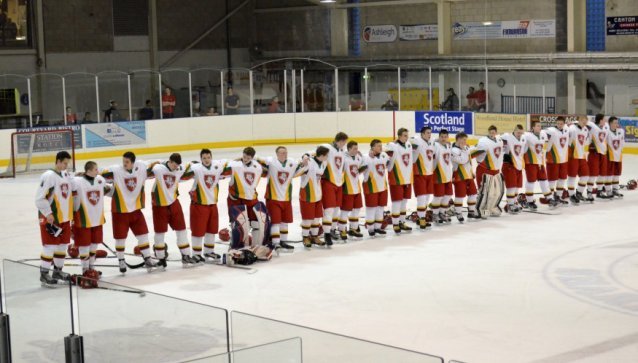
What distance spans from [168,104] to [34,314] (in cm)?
1942

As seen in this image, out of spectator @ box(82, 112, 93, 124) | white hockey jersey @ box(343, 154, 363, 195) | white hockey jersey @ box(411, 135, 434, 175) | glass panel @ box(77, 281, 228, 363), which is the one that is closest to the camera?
glass panel @ box(77, 281, 228, 363)

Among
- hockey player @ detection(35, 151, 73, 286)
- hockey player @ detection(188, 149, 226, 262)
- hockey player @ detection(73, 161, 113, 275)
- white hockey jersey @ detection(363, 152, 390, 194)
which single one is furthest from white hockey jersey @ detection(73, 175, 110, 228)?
white hockey jersey @ detection(363, 152, 390, 194)

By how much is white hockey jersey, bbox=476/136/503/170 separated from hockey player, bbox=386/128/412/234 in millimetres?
1371

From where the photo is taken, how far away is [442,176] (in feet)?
47.5

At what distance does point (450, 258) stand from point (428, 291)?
176cm

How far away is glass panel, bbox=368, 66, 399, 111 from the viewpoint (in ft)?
90.1

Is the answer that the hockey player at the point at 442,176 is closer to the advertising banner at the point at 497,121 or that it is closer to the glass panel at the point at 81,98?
the advertising banner at the point at 497,121

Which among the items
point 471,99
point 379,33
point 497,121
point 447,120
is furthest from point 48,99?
point 379,33

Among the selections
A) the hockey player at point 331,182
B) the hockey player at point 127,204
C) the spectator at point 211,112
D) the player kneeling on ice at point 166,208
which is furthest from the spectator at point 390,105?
the hockey player at point 127,204

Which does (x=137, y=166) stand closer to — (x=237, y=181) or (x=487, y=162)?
(x=237, y=181)

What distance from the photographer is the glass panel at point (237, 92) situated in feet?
89.3

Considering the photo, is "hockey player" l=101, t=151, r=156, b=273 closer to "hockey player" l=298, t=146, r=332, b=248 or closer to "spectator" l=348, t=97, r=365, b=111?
"hockey player" l=298, t=146, r=332, b=248

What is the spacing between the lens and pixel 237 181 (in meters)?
12.6

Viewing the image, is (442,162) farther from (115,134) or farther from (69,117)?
(69,117)
